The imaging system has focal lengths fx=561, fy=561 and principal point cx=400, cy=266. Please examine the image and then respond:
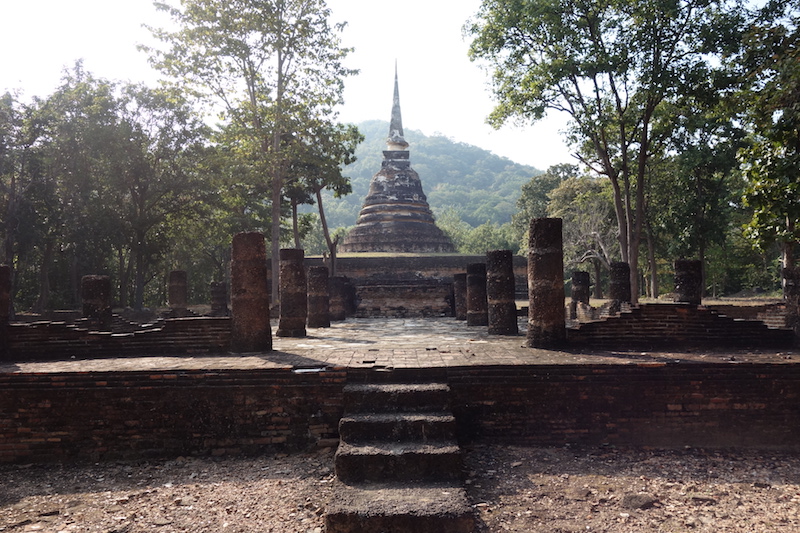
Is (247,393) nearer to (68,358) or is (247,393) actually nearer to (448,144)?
(68,358)

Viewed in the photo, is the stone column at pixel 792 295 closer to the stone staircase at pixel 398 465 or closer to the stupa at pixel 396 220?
the stone staircase at pixel 398 465

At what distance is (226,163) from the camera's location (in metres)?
19.2

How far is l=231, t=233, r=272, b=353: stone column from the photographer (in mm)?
7773

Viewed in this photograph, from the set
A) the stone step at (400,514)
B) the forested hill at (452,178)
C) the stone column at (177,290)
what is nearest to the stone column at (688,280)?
the stone step at (400,514)

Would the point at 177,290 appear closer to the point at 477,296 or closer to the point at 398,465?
the point at 477,296

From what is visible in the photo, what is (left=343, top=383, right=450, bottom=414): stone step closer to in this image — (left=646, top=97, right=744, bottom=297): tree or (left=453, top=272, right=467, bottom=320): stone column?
(left=453, top=272, right=467, bottom=320): stone column

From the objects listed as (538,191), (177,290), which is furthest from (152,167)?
(538,191)

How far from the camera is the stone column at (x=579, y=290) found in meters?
17.2

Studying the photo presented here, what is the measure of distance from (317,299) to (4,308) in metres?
6.99

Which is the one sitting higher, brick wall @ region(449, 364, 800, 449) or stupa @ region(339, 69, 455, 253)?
stupa @ region(339, 69, 455, 253)

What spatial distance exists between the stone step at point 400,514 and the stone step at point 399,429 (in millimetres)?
834

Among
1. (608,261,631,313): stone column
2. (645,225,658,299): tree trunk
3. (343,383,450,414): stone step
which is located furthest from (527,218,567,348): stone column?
(645,225,658,299): tree trunk

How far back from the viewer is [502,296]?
10562 millimetres

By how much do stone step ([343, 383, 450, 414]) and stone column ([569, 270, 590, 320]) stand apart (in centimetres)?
1262
